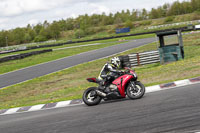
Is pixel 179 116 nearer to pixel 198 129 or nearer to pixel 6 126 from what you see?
pixel 198 129

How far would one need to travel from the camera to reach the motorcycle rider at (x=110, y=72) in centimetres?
932

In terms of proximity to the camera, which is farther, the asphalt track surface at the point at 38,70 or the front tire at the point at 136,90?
the asphalt track surface at the point at 38,70

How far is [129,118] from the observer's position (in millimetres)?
6859

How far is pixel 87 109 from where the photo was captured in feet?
29.3

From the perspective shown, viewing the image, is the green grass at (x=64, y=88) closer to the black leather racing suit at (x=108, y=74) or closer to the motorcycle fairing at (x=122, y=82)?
the black leather racing suit at (x=108, y=74)

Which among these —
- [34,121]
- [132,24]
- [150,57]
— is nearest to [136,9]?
[132,24]

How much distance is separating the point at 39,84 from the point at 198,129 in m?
13.8

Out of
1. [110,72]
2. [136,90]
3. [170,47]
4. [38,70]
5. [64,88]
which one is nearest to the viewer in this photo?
[136,90]

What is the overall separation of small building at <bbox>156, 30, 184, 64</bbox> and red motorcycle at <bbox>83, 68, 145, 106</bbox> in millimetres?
9423

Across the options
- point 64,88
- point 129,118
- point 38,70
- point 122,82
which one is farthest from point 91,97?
point 38,70

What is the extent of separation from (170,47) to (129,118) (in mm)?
12294

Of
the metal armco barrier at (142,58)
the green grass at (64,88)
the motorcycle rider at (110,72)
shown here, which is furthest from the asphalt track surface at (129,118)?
the metal armco barrier at (142,58)

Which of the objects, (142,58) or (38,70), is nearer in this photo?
(142,58)

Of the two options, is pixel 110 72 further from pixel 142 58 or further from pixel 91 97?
pixel 142 58
